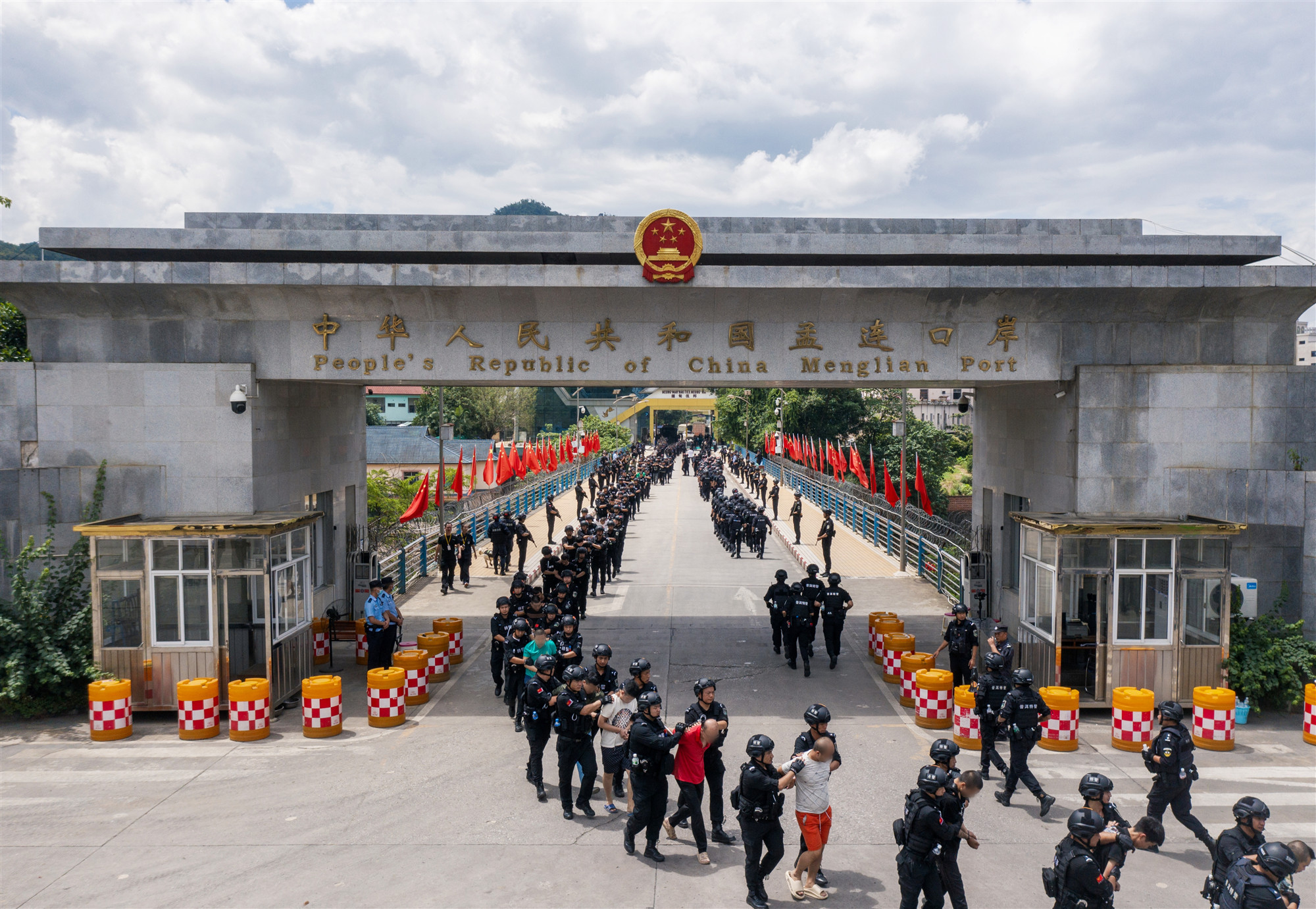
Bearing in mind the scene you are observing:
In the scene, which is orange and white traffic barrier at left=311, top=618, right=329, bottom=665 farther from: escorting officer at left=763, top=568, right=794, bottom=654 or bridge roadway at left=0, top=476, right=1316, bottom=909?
escorting officer at left=763, top=568, right=794, bottom=654

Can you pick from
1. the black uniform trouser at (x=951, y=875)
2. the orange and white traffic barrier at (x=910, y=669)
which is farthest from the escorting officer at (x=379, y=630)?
the black uniform trouser at (x=951, y=875)

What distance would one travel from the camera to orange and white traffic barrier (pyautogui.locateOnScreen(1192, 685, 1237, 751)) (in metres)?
10.5

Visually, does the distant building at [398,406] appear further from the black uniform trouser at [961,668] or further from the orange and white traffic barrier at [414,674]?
the black uniform trouser at [961,668]

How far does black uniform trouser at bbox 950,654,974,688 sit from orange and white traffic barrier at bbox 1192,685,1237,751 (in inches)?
104

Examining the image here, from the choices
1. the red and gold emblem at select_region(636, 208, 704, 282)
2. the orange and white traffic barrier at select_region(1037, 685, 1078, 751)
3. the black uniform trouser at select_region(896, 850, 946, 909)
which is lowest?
the orange and white traffic barrier at select_region(1037, 685, 1078, 751)

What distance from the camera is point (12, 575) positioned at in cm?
1192

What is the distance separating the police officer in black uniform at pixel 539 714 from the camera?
338 inches

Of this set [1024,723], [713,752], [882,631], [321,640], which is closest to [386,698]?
[321,640]

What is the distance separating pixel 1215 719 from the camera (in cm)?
1052

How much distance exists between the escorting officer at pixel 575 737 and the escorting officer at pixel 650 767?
817mm

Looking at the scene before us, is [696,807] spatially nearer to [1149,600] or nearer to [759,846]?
[759,846]

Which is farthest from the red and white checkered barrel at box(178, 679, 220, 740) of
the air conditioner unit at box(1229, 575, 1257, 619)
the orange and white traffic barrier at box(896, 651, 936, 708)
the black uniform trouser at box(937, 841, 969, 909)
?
the air conditioner unit at box(1229, 575, 1257, 619)

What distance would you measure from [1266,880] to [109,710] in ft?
38.6

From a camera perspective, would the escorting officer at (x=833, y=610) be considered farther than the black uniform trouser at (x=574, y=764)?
Yes
